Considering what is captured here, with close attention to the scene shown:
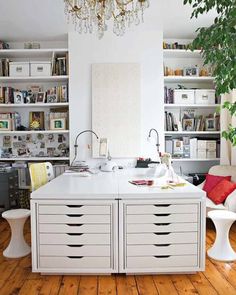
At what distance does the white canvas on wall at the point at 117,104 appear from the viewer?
13.7 feet

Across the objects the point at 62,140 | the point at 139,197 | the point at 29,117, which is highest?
the point at 29,117

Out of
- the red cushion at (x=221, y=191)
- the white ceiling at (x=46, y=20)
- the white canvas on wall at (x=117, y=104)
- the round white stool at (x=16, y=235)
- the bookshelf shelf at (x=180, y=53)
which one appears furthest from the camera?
the bookshelf shelf at (x=180, y=53)

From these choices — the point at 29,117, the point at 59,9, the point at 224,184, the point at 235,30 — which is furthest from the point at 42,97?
the point at 235,30

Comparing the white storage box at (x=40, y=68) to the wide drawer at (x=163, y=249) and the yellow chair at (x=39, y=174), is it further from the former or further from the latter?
the wide drawer at (x=163, y=249)

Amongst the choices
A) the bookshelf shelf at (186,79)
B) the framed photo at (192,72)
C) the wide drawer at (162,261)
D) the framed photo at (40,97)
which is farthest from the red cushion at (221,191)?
the framed photo at (40,97)

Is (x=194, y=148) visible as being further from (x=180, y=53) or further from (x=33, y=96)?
(x=33, y=96)

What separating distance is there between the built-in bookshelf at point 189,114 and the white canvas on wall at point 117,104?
0.49 m

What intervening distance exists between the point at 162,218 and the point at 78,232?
68 centimetres

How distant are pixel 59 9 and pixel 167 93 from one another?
6.07ft

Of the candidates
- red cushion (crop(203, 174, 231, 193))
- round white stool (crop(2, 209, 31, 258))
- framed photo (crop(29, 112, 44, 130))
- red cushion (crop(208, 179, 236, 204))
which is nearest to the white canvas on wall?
framed photo (crop(29, 112, 44, 130))

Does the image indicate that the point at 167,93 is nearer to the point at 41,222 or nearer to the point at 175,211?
the point at 175,211

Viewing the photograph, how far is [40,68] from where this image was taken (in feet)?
14.1

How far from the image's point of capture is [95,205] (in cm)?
236

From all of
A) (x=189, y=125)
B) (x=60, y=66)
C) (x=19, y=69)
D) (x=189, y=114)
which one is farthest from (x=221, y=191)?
(x=19, y=69)
